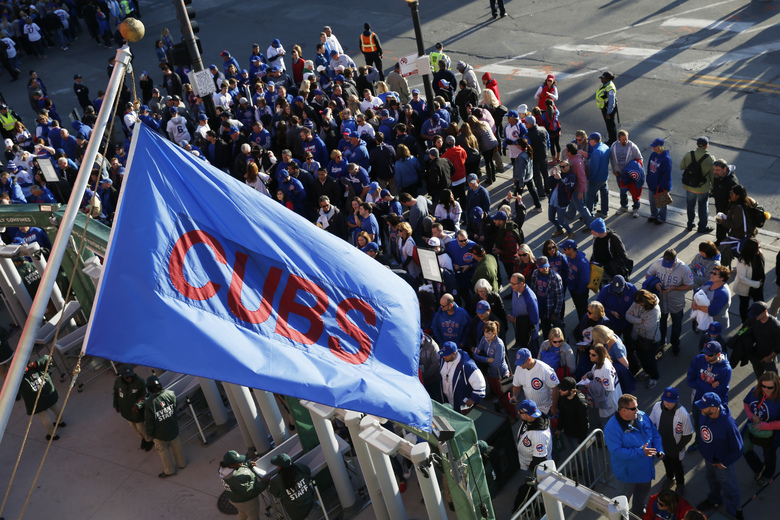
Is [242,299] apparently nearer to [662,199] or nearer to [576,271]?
[576,271]

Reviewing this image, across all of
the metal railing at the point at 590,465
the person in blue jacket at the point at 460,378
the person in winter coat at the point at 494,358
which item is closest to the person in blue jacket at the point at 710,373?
the metal railing at the point at 590,465

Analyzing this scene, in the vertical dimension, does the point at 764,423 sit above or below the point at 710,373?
below

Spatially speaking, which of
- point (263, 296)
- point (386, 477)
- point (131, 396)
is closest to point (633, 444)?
point (386, 477)

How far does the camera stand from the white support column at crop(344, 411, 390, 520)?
345 inches

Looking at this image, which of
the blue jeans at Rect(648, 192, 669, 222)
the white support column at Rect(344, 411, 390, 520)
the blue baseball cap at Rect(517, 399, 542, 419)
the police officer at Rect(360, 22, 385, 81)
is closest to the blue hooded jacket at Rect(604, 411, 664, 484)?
the blue baseball cap at Rect(517, 399, 542, 419)

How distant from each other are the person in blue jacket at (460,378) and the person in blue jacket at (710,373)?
8.21 ft

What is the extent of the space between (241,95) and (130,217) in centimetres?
1702

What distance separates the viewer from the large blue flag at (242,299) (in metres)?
5.34

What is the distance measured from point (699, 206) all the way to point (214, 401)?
29.1ft

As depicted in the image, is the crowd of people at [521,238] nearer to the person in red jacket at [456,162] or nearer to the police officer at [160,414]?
the person in red jacket at [456,162]

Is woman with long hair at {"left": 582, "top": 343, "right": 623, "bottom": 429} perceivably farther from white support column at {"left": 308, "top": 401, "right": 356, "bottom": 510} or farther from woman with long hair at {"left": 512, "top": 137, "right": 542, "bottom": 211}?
woman with long hair at {"left": 512, "top": 137, "right": 542, "bottom": 211}

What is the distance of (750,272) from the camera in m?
11.4

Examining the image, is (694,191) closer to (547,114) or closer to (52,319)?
(547,114)

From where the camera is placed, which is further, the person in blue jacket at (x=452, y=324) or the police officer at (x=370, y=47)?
the police officer at (x=370, y=47)
